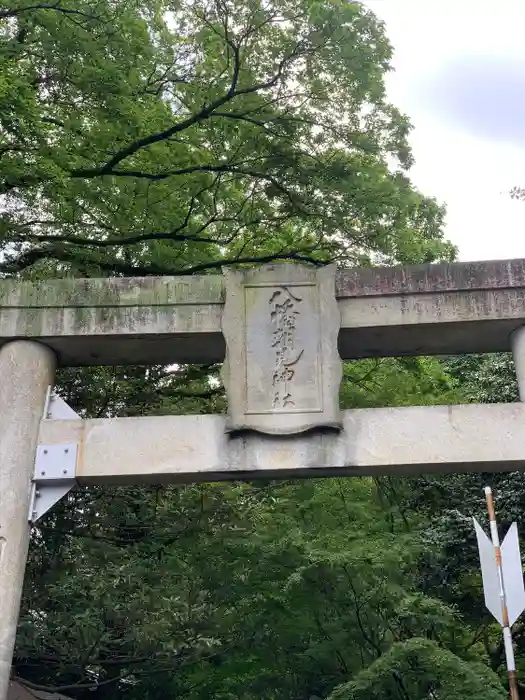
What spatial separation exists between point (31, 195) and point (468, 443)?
16.3ft

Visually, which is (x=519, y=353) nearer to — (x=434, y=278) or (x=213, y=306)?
(x=434, y=278)

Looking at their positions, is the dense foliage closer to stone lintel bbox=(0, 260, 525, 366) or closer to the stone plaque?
stone lintel bbox=(0, 260, 525, 366)

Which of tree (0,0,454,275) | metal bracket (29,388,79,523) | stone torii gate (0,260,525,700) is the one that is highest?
tree (0,0,454,275)

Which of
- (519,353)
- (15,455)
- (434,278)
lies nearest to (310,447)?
(434,278)

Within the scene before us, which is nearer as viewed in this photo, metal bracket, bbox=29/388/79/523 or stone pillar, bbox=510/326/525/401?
metal bracket, bbox=29/388/79/523

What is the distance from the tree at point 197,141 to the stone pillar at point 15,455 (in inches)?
77.7

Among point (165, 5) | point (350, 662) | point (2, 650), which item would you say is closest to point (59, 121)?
point (165, 5)

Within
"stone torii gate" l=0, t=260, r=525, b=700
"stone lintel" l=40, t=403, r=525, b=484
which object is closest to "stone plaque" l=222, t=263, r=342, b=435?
"stone torii gate" l=0, t=260, r=525, b=700

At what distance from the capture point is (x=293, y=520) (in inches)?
373

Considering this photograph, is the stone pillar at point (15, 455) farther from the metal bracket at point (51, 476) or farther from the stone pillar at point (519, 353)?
the stone pillar at point (519, 353)

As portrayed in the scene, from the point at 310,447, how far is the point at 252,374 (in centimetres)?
62

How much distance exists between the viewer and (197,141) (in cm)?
807

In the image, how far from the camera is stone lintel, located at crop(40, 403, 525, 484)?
16.0ft

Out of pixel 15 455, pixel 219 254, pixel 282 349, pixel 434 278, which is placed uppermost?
pixel 219 254
